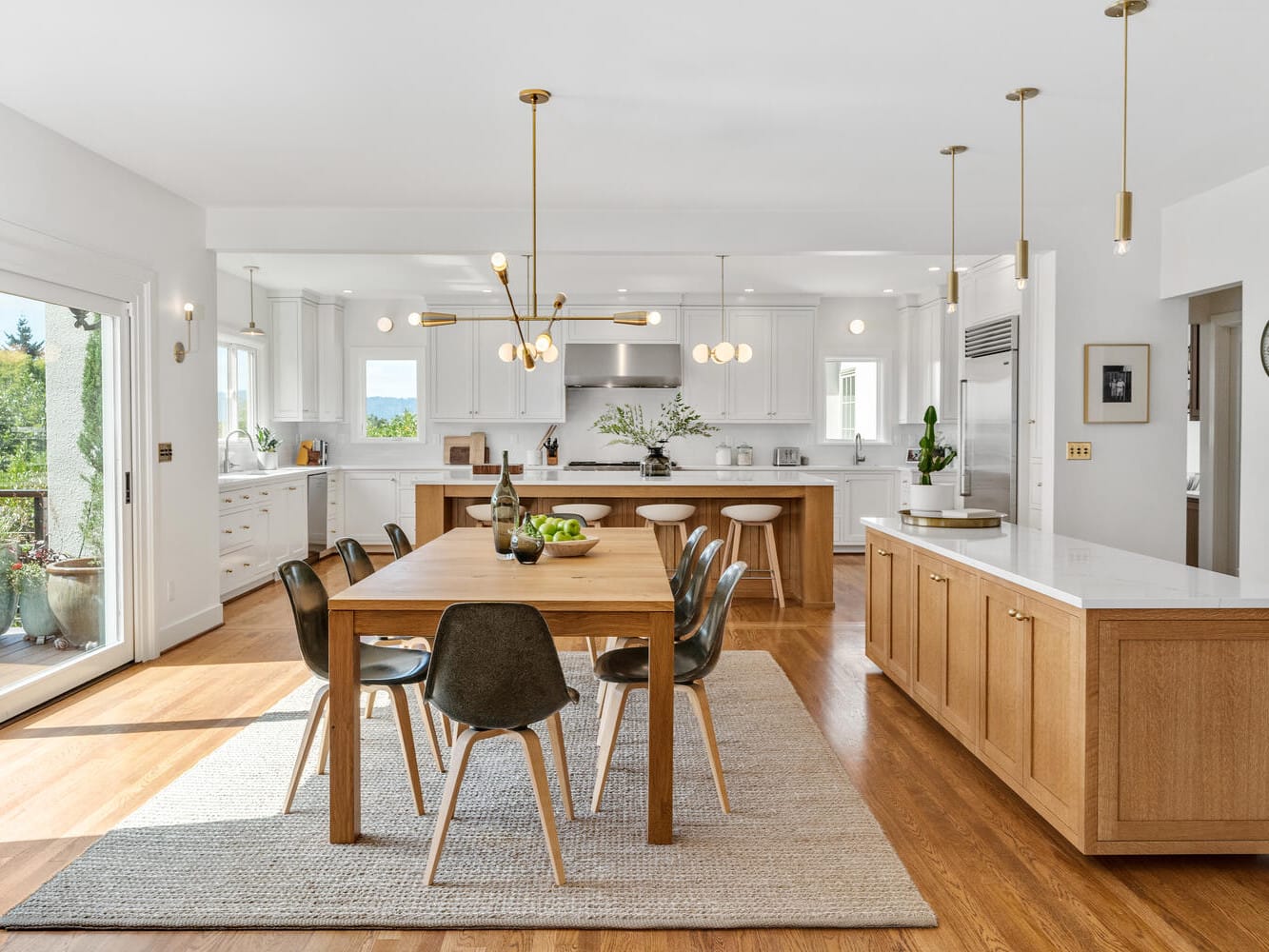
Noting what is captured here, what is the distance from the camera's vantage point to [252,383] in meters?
8.57

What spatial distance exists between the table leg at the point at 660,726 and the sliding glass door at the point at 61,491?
2869 mm

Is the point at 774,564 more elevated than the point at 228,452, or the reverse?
the point at 228,452

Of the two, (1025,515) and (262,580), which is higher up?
(1025,515)

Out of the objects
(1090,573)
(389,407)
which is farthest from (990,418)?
(389,407)

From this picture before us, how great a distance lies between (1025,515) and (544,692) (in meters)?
4.31

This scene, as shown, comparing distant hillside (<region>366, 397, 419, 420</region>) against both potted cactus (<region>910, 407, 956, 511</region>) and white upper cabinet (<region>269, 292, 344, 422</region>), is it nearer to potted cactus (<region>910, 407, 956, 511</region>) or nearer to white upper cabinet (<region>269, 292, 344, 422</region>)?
white upper cabinet (<region>269, 292, 344, 422</region>)

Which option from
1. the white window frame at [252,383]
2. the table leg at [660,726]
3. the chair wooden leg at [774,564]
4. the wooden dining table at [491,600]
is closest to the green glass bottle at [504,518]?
the wooden dining table at [491,600]

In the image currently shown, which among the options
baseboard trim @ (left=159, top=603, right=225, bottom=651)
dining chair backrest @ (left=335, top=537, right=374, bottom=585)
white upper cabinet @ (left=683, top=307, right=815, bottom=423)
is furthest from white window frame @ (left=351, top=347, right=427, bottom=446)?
dining chair backrest @ (left=335, top=537, right=374, bottom=585)

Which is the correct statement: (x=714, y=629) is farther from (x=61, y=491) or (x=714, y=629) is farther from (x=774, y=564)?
(x=774, y=564)

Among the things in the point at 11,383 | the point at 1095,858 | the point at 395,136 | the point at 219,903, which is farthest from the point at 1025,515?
the point at 11,383

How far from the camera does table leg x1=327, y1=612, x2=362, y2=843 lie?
8.70ft

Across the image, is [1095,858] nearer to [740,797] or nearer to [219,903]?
[740,797]

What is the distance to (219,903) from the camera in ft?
7.62

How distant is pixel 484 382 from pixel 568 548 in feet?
19.0
